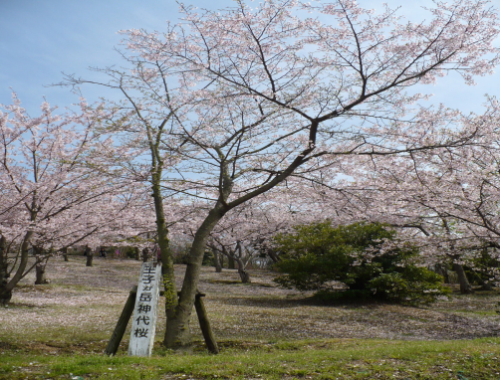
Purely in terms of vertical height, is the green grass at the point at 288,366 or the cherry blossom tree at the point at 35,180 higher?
the cherry blossom tree at the point at 35,180

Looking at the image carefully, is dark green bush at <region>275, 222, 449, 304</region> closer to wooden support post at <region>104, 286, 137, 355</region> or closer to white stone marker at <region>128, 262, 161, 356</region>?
white stone marker at <region>128, 262, 161, 356</region>

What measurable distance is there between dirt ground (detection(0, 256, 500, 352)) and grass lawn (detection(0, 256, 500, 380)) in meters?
0.03

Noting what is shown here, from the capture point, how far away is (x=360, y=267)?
55.6 feet

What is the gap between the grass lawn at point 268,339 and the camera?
546cm

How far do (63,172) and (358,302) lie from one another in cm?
1298

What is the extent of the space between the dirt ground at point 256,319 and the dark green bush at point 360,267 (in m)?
0.81

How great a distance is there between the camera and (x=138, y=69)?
28.7 feet

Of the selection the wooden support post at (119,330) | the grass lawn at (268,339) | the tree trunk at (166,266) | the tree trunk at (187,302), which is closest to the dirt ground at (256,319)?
the grass lawn at (268,339)

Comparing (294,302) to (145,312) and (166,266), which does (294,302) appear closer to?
(166,266)

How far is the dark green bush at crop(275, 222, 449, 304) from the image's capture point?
16656 mm

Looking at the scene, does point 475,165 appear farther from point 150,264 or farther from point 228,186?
point 150,264

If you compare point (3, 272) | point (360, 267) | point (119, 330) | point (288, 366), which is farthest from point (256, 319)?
point (3, 272)

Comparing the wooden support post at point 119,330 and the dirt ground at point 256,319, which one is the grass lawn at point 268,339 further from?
the wooden support post at point 119,330

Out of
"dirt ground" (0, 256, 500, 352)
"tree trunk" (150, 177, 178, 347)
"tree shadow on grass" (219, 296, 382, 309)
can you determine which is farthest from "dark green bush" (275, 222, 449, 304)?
"tree trunk" (150, 177, 178, 347)
